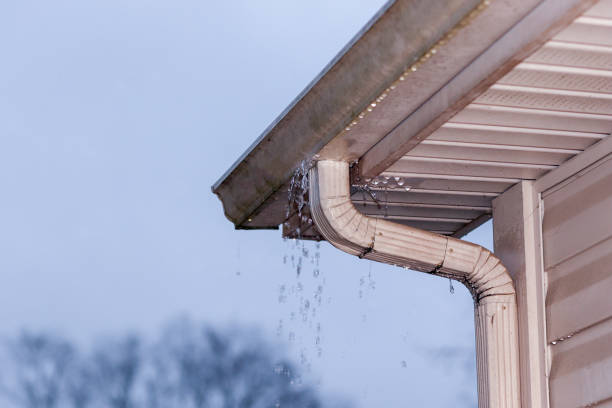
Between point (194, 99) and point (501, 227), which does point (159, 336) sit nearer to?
point (194, 99)

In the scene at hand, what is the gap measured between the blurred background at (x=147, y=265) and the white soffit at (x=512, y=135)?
2289cm

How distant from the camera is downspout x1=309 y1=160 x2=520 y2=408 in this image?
32.0 feet

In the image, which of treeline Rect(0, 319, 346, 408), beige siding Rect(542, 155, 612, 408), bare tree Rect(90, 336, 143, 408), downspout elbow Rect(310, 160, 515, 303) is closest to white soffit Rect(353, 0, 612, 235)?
beige siding Rect(542, 155, 612, 408)

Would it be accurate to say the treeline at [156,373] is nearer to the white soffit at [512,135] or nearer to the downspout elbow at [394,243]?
the white soffit at [512,135]

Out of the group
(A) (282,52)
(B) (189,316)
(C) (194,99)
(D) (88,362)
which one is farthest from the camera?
(A) (282,52)

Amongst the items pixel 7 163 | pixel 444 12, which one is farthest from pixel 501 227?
pixel 7 163

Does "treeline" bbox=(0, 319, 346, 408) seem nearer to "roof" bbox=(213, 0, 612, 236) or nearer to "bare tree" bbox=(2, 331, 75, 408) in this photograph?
"bare tree" bbox=(2, 331, 75, 408)

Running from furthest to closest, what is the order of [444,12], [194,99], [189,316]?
[194,99] → [189,316] → [444,12]

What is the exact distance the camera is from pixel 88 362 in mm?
37594

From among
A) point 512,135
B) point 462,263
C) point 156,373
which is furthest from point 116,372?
point 512,135

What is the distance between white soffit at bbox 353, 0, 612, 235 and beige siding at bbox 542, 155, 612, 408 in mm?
331

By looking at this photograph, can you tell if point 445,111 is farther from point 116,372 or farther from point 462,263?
point 116,372

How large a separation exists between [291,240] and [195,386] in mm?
28053

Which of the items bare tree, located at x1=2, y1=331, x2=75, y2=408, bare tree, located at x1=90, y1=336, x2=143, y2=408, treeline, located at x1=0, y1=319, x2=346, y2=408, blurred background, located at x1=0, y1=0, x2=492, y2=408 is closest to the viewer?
bare tree, located at x1=2, y1=331, x2=75, y2=408
